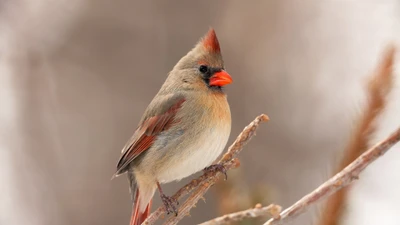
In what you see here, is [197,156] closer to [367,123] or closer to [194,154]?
[194,154]

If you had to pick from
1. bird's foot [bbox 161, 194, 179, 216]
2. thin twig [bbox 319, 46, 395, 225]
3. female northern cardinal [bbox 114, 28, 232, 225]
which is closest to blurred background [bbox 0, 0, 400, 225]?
female northern cardinal [bbox 114, 28, 232, 225]

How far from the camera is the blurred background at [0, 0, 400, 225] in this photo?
4.31 metres

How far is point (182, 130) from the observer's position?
80.2 inches

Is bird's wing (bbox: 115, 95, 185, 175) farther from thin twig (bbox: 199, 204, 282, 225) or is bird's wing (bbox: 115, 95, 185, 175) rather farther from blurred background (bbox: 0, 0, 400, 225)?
blurred background (bbox: 0, 0, 400, 225)

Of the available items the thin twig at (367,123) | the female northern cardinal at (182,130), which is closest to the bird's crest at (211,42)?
the female northern cardinal at (182,130)

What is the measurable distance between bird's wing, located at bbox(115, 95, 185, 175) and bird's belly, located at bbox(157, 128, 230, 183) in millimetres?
142

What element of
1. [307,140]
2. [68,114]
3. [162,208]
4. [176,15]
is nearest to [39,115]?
[68,114]

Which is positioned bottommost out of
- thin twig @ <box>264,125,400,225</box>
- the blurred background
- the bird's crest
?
the blurred background

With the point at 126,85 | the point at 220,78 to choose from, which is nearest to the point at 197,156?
the point at 220,78

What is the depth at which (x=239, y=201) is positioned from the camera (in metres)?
1.34

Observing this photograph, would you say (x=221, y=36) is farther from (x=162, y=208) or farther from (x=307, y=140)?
(x=162, y=208)

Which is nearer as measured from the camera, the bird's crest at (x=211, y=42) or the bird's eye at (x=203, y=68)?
the bird's crest at (x=211, y=42)

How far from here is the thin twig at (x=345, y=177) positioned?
94cm

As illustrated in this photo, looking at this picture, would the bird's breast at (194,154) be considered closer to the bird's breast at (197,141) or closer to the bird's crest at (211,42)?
the bird's breast at (197,141)
